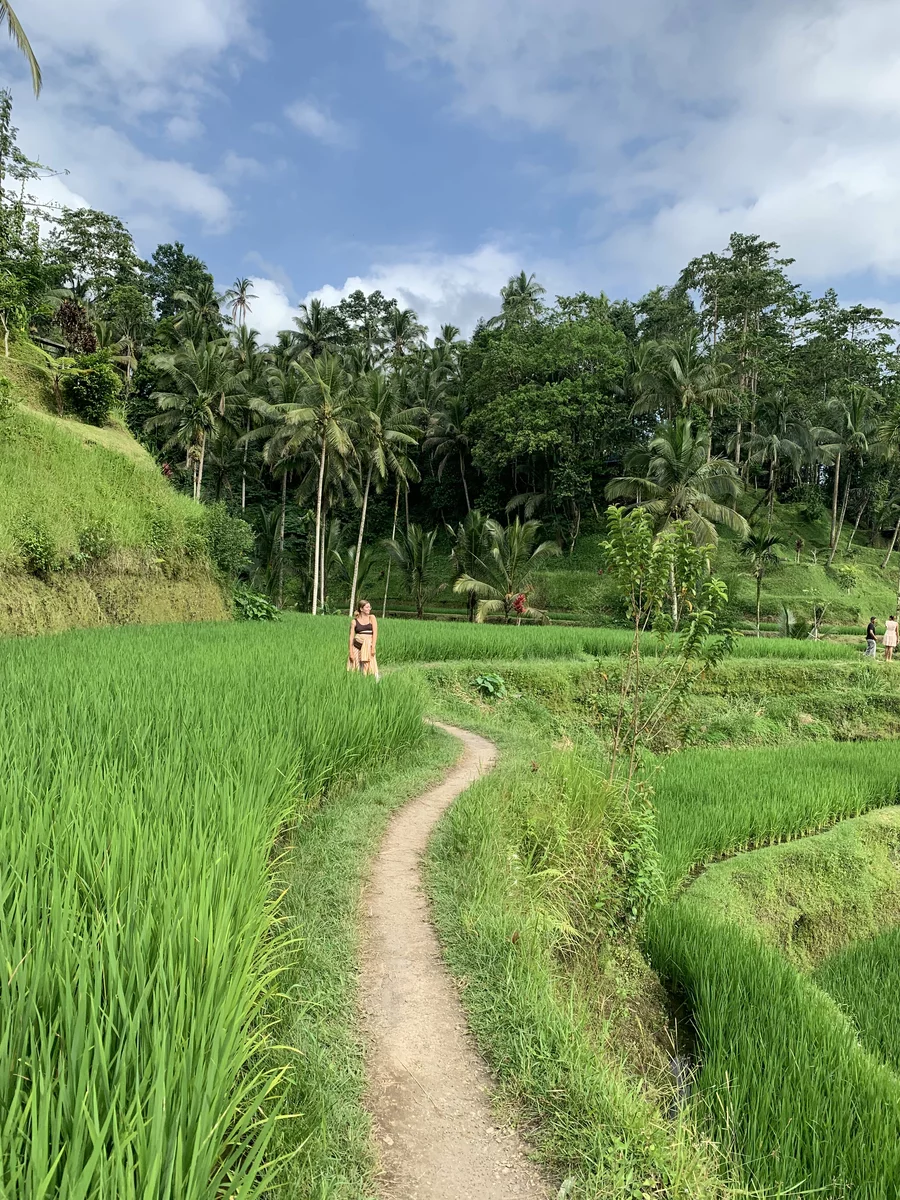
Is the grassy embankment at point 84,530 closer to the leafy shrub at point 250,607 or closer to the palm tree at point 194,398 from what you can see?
the leafy shrub at point 250,607

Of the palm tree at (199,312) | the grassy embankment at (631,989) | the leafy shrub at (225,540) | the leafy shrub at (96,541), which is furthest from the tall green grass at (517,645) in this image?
the palm tree at (199,312)

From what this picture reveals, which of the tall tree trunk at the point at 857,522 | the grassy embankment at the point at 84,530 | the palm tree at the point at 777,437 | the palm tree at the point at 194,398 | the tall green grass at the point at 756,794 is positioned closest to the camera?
the tall green grass at the point at 756,794

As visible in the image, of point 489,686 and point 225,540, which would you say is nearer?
point 489,686

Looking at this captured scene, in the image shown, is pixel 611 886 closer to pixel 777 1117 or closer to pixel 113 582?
pixel 777 1117

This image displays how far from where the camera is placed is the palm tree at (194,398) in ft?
82.0

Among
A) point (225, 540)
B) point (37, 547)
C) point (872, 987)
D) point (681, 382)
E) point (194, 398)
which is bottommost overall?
point (872, 987)

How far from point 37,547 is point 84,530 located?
4.45 ft

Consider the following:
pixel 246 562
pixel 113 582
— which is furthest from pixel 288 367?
pixel 113 582

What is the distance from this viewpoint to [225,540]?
14.9 meters

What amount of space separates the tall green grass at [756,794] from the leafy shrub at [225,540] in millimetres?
10712

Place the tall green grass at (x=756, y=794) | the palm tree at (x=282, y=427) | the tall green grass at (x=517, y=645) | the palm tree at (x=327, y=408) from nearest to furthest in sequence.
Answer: the tall green grass at (x=756, y=794) < the tall green grass at (x=517, y=645) < the palm tree at (x=327, y=408) < the palm tree at (x=282, y=427)

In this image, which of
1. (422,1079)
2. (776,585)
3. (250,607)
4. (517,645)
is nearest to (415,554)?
(250,607)

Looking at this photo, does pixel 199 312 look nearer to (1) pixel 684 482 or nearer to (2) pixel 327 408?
(2) pixel 327 408

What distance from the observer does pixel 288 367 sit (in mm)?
34062
